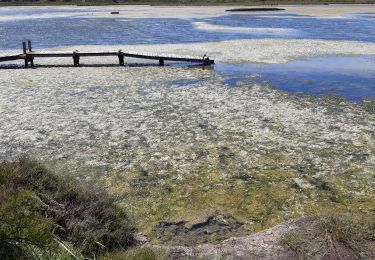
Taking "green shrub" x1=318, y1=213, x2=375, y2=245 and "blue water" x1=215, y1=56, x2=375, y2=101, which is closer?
"green shrub" x1=318, y1=213, x2=375, y2=245

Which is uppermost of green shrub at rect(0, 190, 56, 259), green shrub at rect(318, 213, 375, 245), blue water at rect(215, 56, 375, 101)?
green shrub at rect(0, 190, 56, 259)

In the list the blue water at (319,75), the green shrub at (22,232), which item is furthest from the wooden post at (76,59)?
the green shrub at (22,232)

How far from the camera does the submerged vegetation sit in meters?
4.77

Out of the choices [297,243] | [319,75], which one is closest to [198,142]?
[297,243]

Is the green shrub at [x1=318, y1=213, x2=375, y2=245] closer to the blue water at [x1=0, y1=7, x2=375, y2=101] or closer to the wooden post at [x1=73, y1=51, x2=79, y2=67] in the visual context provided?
the blue water at [x1=0, y1=7, x2=375, y2=101]

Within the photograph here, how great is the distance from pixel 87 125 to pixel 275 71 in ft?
41.4

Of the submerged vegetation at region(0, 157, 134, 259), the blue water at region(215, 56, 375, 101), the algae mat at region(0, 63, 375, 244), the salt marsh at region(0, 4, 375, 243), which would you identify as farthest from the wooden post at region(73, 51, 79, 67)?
the submerged vegetation at region(0, 157, 134, 259)

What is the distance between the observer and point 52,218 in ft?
19.3

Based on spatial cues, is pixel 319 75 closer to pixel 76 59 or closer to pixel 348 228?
pixel 76 59

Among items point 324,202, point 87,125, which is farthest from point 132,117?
point 324,202

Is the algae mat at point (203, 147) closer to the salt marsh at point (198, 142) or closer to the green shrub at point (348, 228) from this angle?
the salt marsh at point (198, 142)

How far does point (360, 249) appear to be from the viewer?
5.82 meters

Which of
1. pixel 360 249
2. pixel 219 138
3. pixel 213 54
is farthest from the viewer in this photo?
pixel 213 54

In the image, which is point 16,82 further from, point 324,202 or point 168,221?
point 324,202
